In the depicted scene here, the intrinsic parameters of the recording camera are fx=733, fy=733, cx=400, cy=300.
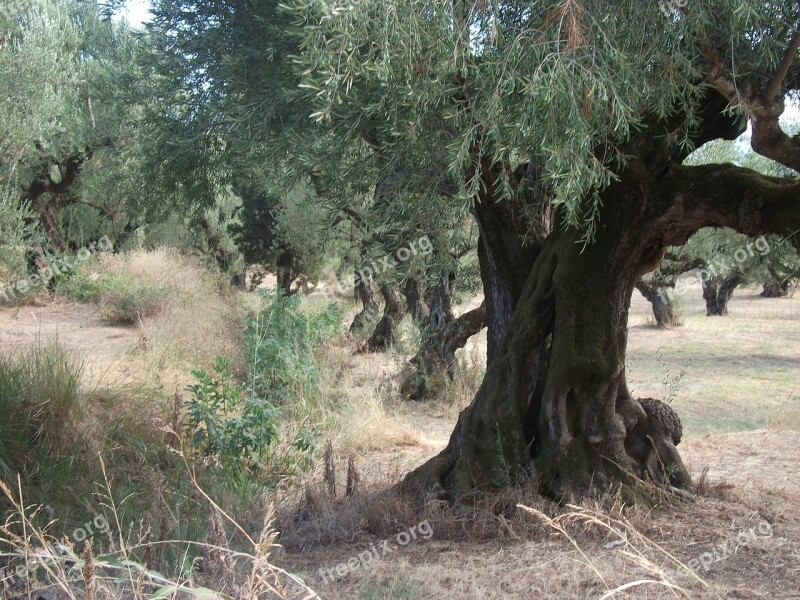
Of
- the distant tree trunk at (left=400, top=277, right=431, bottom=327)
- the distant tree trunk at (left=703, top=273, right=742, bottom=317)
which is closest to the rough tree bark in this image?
the distant tree trunk at (left=400, top=277, right=431, bottom=327)

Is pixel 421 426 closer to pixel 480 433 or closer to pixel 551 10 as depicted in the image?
pixel 480 433

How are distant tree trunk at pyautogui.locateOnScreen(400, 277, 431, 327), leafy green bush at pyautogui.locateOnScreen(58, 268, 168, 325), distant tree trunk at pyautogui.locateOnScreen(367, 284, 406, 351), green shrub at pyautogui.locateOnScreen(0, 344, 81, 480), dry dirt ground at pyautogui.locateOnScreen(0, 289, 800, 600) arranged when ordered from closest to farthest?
1. dry dirt ground at pyautogui.locateOnScreen(0, 289, 800, 600)
2. green shrub at pyautogui.locateOnScreen(0, 344, 81, 480)
3. distant tree trunk at pyautogui.locateOnScreen(400, 277, 431, 327)
4. leafy green bush at pyautogui.locateOnScreen(58, 268, 168, 325)
5. distant tree trunk at pyautogui.locateOnScreen(367, 284, 406, 351)

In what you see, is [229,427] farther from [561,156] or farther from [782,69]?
[782,69]

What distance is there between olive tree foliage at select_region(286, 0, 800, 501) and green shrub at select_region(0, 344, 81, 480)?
9.89ft

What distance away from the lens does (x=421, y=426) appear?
1073 centimetres

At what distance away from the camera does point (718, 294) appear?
27.6 meters

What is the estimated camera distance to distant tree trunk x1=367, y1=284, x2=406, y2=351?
53.0 feet

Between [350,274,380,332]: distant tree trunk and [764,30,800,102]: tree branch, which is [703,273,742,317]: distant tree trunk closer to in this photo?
[350,274,380,332]: distant tree trunk

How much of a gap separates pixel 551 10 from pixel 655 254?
7.62ft

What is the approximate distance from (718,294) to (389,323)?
A: 16.6 meters

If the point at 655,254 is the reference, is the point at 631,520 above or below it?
below

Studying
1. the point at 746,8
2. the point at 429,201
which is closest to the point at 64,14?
the point at 429,201

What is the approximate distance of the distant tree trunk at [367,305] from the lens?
1800cm

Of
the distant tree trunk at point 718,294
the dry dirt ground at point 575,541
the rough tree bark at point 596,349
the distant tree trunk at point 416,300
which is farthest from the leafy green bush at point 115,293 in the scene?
the distant tree trunk at point 718,294
